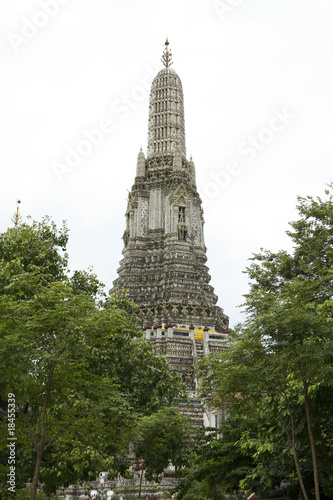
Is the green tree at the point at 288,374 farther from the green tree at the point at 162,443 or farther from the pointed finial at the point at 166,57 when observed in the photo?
the pointed finial at the point at 166,57

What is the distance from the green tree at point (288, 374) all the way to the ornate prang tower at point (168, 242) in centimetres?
2902

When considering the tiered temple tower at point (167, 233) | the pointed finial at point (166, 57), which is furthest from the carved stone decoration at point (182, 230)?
the pointed finial at point (166, 57)

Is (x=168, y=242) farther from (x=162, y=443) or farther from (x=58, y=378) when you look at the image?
(x=58, y=378)

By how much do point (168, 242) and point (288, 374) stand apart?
4599 centimetres

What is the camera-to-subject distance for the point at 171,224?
6444 cm

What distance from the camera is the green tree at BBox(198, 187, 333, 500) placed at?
1567 cm

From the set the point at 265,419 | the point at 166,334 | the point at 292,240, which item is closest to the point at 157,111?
the point at 166,334

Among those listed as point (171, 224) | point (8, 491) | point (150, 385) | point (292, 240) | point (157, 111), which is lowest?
point (8, 491)

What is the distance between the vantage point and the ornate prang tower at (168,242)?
5566 centimetres

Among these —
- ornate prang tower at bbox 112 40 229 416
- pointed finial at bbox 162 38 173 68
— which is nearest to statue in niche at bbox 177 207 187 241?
ornate prang tower at bbox 112 40 229 416

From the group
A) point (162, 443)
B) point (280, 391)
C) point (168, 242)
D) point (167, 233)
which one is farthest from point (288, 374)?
point (167, 233)

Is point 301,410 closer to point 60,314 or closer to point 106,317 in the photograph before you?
point 106,317

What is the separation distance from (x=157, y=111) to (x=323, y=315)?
59523 millimetres

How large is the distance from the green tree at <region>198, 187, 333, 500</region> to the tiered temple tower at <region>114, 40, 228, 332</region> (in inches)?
1410
